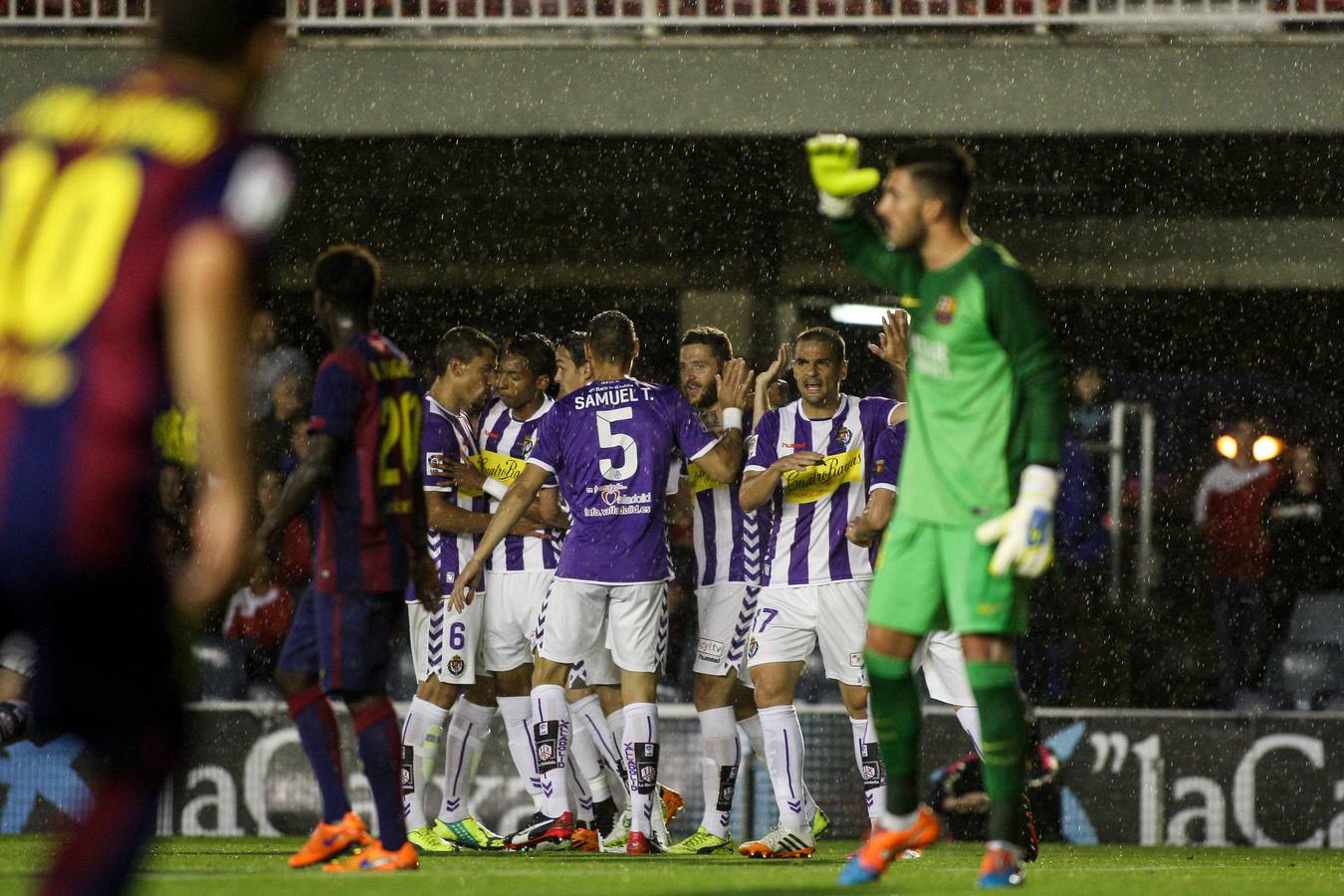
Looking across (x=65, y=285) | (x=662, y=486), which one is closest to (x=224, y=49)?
(x=65, y=285)

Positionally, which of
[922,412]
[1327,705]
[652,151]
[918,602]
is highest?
[652,151]

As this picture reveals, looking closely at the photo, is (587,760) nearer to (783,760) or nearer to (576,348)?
(783,760)

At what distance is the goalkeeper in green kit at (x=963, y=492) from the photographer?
552cm

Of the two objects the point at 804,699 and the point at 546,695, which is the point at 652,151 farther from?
the point at 546,695

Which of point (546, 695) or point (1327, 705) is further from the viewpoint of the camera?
point (1327, 705)

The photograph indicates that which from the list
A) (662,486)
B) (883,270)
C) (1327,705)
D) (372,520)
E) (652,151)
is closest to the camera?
(883,270)

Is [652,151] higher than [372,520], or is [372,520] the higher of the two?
[652,151]

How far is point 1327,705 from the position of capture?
39.5ft

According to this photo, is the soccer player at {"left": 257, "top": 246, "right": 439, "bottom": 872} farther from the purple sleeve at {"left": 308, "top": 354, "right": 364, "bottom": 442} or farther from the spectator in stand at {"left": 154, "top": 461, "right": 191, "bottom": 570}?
the spectator in stand at {"left": 154, "top": 461, "right": 191, "bottom": 570}

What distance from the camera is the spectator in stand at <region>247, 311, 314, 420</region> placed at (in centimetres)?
1285

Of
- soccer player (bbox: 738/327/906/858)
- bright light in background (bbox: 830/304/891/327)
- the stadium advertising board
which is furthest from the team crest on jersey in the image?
bright light in background (bbox: 830/304/891/327)

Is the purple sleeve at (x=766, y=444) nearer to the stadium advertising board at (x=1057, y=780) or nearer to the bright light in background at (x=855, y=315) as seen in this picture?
the stadium advertising board at (x=1057, y=780)

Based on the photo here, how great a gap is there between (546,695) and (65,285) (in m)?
6.15

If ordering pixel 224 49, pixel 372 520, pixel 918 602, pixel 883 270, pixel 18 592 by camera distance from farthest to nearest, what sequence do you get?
pixel 372 520, pixel 883 270, pixel 918 602, pixel 224 49, pixel 18 592
